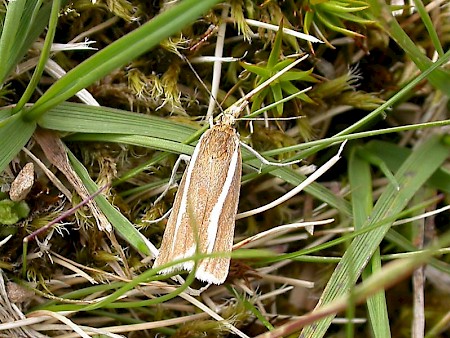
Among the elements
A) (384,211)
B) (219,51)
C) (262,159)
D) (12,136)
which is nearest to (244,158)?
(262,159)

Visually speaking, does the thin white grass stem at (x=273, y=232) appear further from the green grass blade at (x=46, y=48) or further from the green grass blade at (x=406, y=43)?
the green grass blade at (x=46, y=48)

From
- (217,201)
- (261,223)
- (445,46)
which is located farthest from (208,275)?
(445,46)

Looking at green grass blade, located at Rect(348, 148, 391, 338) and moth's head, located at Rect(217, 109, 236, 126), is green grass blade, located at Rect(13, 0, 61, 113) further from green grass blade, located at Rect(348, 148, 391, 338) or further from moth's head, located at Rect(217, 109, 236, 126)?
green grass blade, located at Rect(348, 148, 391, 338)

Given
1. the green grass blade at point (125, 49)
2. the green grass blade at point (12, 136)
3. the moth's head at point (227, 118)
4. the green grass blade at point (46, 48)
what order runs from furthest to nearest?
1. the moth's head at point (227, 118)
2. the green grass blade at point (12, 136)
3. the green grass blade at point (46, 48)
4. the green grass blade at point (125, 49)

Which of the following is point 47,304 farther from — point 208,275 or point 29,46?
point 29,46

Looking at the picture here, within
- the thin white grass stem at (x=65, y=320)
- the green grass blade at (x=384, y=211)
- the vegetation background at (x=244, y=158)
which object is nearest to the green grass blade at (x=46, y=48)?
the vegetation background at (x=244, y=158)

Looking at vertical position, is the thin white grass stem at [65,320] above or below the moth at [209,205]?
below

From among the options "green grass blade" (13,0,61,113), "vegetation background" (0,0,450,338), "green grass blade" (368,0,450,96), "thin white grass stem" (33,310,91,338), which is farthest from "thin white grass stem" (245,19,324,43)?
"thin white grass stem" (33,310,91,338)

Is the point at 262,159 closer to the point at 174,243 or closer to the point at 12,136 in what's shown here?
the point at 174,243
